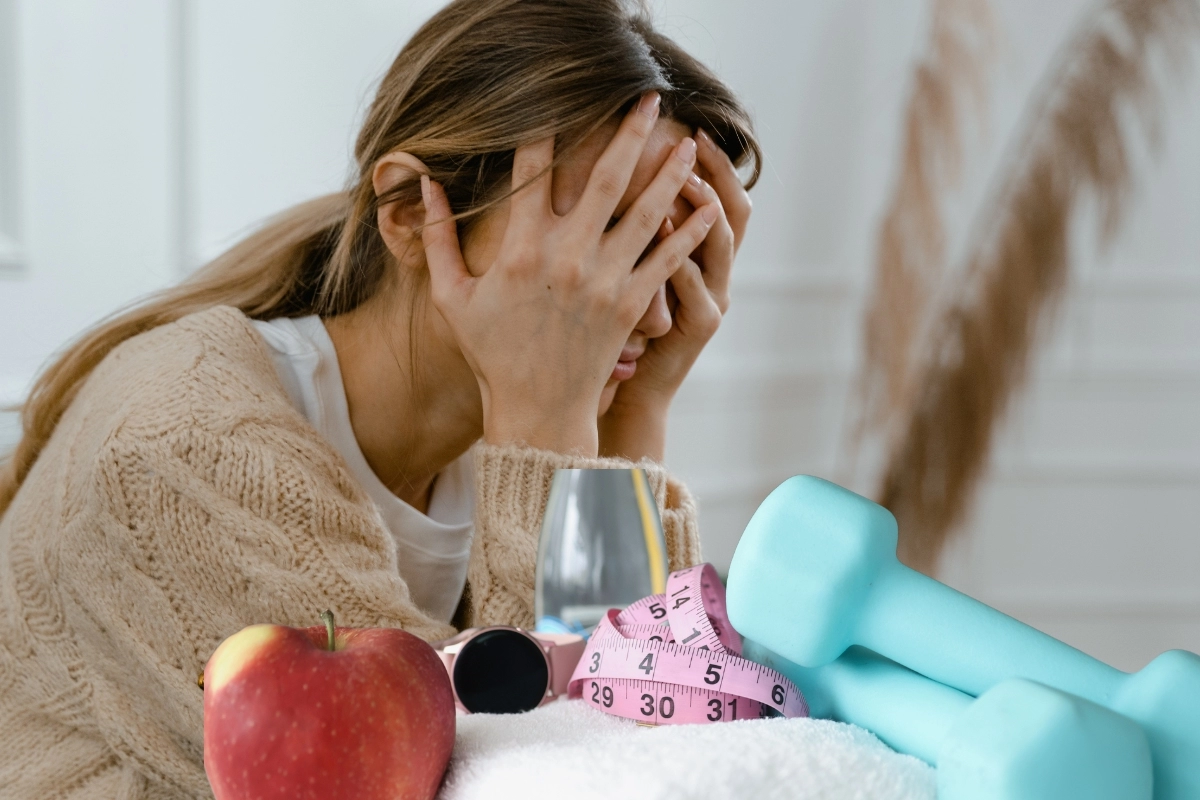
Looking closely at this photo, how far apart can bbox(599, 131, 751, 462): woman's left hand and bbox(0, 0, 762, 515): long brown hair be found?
41 mm

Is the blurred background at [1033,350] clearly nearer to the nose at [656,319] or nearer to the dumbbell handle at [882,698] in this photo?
the nose at [656,319]

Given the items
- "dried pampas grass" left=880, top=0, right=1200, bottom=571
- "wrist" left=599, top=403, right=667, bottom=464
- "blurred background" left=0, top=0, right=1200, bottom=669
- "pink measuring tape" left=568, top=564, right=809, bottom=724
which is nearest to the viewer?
"pink measuring tape" left=568, top=564, right=809, bottom=724

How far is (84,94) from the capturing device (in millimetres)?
1345

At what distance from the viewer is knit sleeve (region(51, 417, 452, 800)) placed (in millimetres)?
679

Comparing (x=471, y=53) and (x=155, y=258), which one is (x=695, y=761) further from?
(x=155, y=258)

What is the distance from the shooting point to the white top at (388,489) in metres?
0.97

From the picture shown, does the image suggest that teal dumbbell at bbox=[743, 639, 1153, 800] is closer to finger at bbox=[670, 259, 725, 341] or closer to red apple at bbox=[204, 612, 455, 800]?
red apple at bbox=[204, 612, 455, 800]

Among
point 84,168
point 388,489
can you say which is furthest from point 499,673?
point 84,168

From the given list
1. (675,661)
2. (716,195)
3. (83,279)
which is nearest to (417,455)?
(716,195)

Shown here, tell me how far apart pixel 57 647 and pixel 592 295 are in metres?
0.50

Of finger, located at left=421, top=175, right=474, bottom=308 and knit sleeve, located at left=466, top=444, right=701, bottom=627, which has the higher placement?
finger, located at left=421, top=175, right=474, bottom=308

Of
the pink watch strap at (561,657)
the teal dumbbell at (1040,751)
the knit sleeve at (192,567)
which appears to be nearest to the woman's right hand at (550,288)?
the knit sleeve at (192,567)

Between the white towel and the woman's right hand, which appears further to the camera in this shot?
the woman's right hand

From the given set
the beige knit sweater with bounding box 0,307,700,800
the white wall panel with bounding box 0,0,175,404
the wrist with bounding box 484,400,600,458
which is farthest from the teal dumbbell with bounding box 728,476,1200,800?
the white wall panel with bounding box 0,0,175,404
